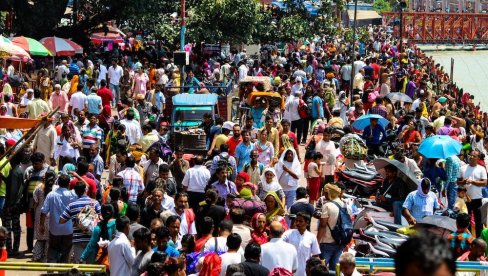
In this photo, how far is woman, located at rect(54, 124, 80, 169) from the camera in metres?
16.5

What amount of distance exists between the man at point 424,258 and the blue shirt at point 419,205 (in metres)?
10.7

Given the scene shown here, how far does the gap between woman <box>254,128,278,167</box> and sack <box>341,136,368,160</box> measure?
145 cm

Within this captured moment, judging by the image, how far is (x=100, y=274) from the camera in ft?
28.8

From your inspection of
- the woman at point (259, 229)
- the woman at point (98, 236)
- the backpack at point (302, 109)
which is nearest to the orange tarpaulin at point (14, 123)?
the woman at point (98, 236)

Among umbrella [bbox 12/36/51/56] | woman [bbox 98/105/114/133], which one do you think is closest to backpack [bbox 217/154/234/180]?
woman [bbox 98/105/114/133]

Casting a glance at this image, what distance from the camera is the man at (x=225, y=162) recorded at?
47.1 feet

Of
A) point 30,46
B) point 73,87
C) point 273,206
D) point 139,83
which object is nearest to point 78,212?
point 273,206

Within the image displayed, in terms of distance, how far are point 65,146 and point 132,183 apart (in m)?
3.63

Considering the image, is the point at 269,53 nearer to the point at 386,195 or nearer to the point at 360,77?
the point at 360,77

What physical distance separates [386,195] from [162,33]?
21.5m

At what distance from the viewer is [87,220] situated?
36.4 feet

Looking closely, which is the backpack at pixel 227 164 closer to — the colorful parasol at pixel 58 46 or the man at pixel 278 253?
the man at pixel 278 253

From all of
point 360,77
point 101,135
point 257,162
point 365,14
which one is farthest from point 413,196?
point 365,14

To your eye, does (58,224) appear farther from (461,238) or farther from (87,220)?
(461,238)
